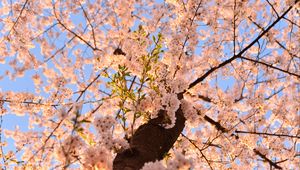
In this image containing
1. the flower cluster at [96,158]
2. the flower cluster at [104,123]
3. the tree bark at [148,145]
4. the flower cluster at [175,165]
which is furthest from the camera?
the tree bark at [148,145]

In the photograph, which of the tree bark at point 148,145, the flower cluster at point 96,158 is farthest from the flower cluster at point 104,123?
the tree bark at point 148,145

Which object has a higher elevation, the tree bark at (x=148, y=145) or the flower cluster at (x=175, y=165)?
the tree bark at (x=148, y=145)

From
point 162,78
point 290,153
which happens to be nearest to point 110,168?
point 162,78

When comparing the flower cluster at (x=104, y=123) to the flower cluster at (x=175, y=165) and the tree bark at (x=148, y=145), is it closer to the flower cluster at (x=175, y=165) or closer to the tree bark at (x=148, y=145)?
the tree bark at (x=148, y=145)

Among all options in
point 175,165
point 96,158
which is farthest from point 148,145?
point 175,165

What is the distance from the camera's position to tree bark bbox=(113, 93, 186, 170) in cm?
320

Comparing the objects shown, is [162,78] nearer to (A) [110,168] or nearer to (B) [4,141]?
(A) [110,168]

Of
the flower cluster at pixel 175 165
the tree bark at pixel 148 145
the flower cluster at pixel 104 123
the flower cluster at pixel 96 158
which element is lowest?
the flower cluster at pixel 175 165

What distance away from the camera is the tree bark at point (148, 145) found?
3197 mm

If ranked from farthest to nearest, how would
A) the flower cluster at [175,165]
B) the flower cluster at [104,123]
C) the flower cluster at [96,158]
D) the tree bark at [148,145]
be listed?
1. the tree bark at [148,145]
2. the flower cluster at [104,123]
3. the flower cluster at [96,158]
4. the flower cluster at [175,165]

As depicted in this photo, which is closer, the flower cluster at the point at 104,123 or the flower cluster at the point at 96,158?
the flower cluster at the point at 96,158

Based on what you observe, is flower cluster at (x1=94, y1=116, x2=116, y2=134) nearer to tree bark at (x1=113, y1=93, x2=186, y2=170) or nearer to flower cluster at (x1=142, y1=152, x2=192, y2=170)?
tree bark at (x1=113, y1=93, x2=186, y2=170)

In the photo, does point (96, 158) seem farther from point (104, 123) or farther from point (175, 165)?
point (104, 123)

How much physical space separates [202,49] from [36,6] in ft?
13.6
